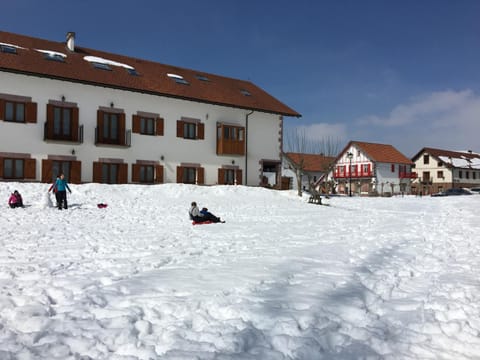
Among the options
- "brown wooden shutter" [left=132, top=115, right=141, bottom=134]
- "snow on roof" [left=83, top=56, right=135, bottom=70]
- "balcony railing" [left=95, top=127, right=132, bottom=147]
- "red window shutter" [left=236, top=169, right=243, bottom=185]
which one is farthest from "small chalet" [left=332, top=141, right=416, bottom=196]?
"balcony railing" [left=95, top=127, right=132, bottom=147]

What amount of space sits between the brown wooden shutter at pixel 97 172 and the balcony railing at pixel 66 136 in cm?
151

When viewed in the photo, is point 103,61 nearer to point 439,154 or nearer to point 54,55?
point 54,55

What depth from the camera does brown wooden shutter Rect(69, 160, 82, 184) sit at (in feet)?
68.6

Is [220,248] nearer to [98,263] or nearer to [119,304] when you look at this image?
[98,263]

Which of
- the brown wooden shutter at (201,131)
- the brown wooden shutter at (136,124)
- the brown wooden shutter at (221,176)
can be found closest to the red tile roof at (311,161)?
the brown wooden shutter at (221,176)

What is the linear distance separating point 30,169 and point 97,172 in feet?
11.2

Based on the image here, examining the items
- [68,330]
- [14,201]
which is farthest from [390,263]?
[14,201]

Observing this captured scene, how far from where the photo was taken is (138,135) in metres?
23.1

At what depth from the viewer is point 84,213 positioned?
14.0m

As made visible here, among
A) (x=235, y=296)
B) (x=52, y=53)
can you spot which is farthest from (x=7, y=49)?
(x=235, y=296)

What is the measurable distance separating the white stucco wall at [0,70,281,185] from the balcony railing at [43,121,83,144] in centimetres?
25

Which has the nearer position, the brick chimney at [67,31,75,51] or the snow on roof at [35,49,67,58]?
the snow on roof at [35,49,67,58]

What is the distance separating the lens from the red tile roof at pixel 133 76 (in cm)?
2041

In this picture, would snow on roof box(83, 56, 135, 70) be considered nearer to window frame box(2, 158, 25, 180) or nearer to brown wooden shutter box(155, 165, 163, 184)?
brown wooden shutter box(155, 165, 163, 184)
